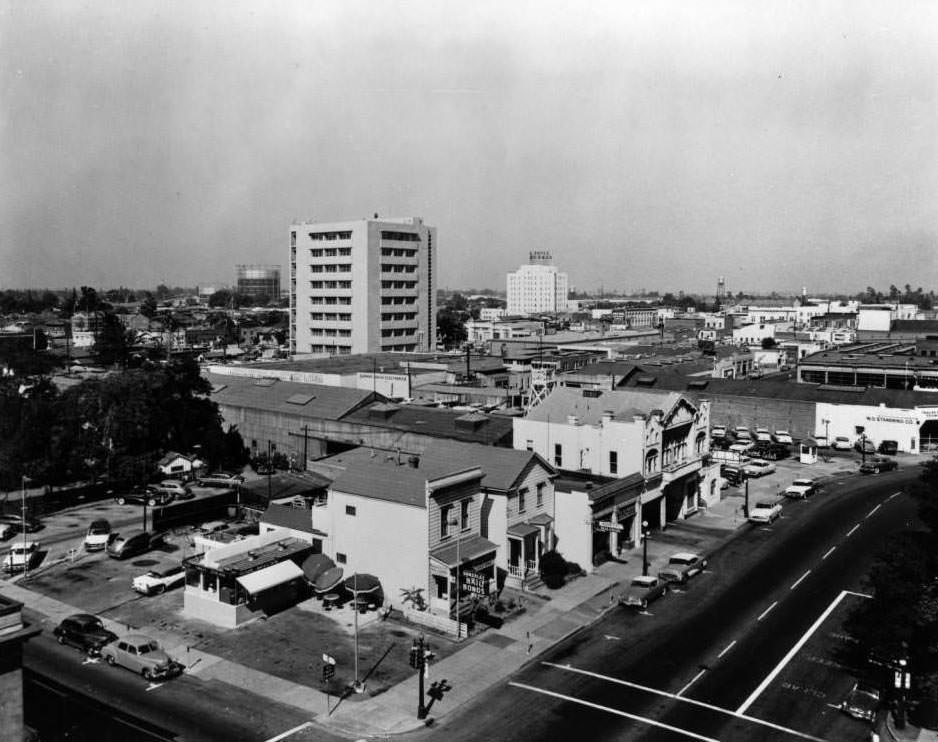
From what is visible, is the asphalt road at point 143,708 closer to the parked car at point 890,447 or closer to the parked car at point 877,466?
the parked car at point 877,466

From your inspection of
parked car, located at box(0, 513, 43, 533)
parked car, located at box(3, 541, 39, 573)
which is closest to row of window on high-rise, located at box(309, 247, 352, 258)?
parked car, located at box(0, 513, 43, 533)

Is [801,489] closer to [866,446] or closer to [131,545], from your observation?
[866,446]

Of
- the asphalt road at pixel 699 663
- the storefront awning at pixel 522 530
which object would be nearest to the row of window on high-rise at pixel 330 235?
the asphalt road at pixel 699 663

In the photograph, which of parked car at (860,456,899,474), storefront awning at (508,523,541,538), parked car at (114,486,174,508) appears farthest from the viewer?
parked car at (860,456,899,474)

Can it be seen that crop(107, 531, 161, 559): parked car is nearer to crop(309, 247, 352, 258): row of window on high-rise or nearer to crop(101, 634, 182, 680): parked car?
crop(101, 634, 182, 680): parked car

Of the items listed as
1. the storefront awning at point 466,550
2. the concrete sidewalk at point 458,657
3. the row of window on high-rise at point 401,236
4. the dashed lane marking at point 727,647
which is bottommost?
the concrete sidewalk at point 458,657

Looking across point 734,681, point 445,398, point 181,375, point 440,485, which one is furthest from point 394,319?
point 734,681
